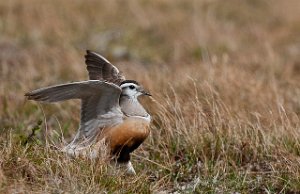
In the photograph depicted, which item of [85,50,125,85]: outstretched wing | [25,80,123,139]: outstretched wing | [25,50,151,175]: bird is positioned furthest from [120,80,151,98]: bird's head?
[85,50,125,85]: outstretched wing

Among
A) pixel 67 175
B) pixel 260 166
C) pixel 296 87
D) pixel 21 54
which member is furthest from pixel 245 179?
pixel 21 54

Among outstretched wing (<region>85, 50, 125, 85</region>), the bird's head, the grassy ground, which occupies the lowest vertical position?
the grassy ground

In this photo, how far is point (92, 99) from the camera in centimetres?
661

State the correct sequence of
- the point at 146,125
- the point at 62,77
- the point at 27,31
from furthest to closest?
the point at 27,31, the point at 62,77, the point at 146,125

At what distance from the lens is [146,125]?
650 centimetres

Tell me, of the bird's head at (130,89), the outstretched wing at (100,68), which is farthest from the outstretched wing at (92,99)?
the outstretched wing at (100,68)

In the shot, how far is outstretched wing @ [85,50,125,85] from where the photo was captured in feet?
24.2

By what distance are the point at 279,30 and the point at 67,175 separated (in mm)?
9416

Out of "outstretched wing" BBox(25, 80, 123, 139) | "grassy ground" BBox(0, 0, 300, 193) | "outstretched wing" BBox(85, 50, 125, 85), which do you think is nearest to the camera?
"grassy ground" BBox(0, 0, 300, 193)

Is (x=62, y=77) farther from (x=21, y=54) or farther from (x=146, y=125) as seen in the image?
(x=146, y=125)

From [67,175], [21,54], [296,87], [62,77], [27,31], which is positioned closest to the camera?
[67,175]

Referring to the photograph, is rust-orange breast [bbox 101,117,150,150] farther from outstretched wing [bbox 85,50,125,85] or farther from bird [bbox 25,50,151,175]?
outstretched wing [bbox 85,50,125,85]

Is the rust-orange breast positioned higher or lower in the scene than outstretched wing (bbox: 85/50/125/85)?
lower

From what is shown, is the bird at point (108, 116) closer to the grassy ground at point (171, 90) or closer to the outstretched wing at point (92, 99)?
the outstretched wing at point (92, 99)
